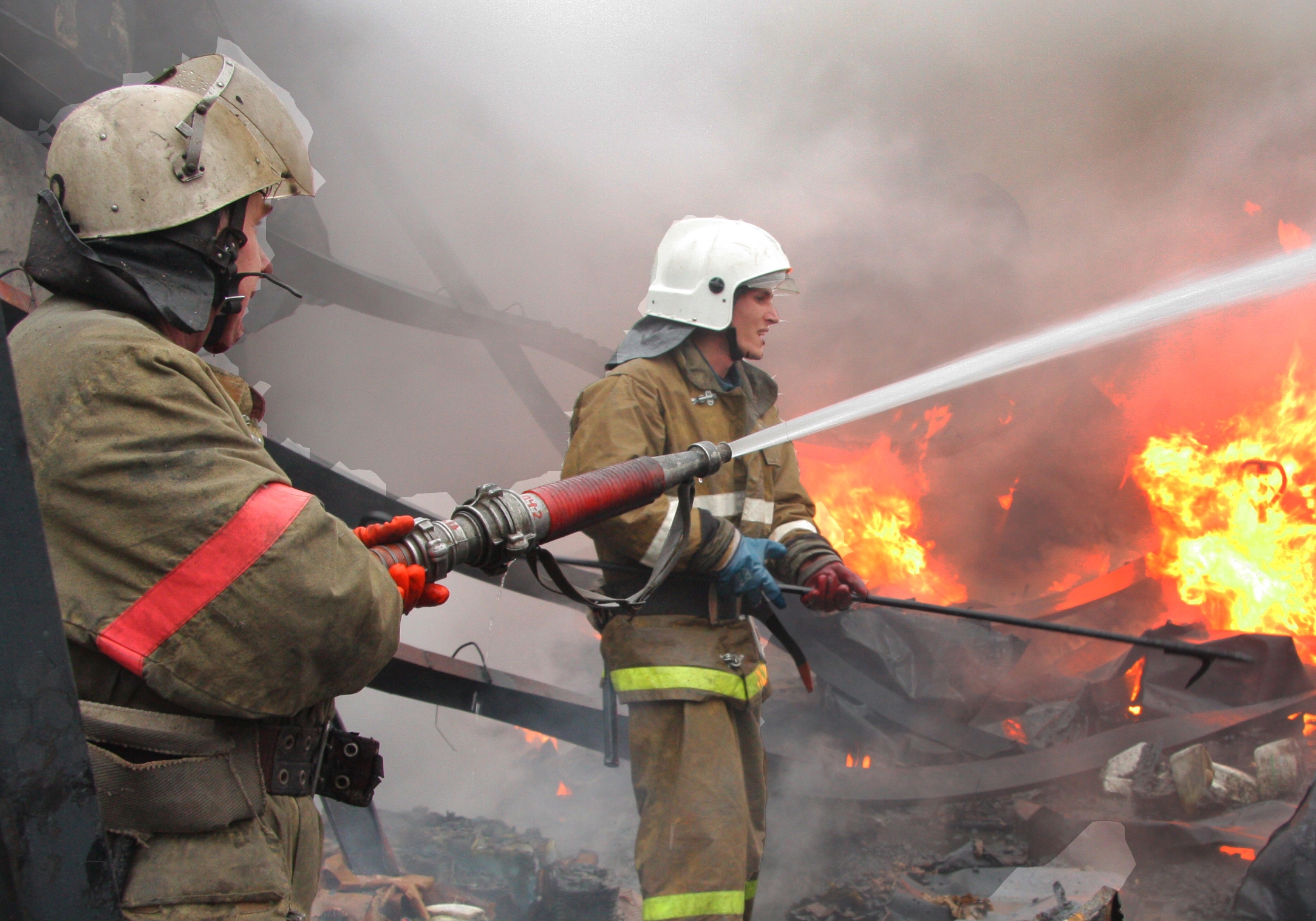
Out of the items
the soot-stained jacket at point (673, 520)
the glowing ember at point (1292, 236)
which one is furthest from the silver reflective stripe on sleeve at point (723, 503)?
the glowing ember at point (1292, 236)

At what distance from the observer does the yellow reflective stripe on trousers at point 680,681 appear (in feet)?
8.25

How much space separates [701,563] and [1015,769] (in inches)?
108

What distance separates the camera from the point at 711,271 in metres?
3.06

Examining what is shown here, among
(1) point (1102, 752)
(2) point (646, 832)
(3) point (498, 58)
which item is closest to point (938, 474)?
(1) point (1102, 752)

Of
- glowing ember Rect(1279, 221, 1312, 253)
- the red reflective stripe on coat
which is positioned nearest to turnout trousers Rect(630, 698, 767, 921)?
the red reflective stripe on coat

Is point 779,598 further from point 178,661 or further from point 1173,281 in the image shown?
point 1173,281

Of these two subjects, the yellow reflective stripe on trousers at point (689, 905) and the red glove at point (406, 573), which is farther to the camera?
the yellow reflective stripe on trousers at point (689, 905)

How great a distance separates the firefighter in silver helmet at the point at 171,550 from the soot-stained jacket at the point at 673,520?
4.17 ft

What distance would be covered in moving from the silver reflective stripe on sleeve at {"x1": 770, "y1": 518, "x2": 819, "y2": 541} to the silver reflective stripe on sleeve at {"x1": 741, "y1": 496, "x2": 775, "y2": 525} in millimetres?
266

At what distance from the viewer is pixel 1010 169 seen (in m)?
7.61

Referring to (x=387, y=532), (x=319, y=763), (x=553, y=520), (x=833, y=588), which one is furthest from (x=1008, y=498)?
(x=319, y=763)

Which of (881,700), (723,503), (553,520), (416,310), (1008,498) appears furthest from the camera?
(1008,498)

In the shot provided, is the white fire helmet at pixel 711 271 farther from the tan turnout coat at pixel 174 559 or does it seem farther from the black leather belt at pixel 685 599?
the tan turnout coat at pixel 174 559

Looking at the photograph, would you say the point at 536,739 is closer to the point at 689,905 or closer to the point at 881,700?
the point at 881,700
